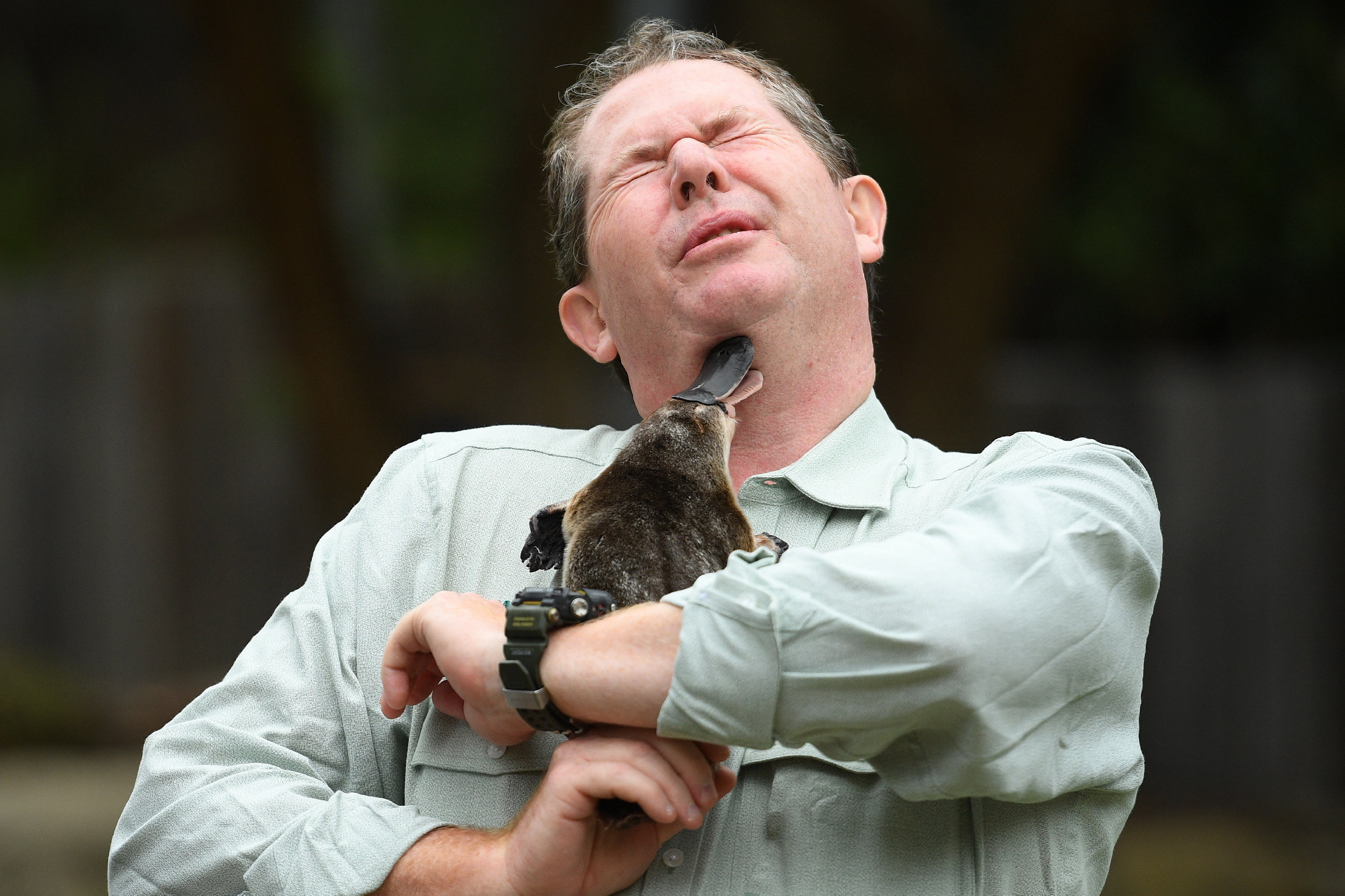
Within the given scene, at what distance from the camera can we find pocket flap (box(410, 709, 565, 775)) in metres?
1.98

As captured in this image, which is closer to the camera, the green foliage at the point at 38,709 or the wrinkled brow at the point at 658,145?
the wrinkled brow at the point at 658,145

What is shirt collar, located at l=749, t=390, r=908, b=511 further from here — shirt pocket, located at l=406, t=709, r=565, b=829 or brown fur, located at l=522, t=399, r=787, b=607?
shirt pocket, located at l=406, t=709, r=565, b=829

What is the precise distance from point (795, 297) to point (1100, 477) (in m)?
0.61

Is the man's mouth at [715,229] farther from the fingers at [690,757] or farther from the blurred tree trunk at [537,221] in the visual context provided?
the blurred tree trunk at [537,221]

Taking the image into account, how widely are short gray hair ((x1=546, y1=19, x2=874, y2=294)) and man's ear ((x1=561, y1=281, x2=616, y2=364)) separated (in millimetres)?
57

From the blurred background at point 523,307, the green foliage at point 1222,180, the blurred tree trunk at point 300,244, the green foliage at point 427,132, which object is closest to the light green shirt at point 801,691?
the blurred background at point 523,307

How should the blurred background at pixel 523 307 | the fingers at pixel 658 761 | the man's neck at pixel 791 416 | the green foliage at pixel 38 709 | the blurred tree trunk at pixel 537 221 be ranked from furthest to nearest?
the green foliage at pixel 38 709 → the blurred tree trunk at pixel 537 221 → the blurred background at pixel 523 307 → the man's neck at pixel 791 416 → the fingers at pixel 658 761

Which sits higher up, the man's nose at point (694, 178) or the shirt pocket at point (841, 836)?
the man's nose at point (694, 178)

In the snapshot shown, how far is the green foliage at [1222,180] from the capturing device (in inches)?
220

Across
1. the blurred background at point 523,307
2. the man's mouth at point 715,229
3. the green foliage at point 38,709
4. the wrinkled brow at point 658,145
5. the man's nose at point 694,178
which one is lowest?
the green foliage at point 38,709

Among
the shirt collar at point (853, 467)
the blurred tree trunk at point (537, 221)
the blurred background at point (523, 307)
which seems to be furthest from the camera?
the blurred tree trunk at point (537, 221)

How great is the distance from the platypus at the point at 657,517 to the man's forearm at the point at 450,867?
0.36 m

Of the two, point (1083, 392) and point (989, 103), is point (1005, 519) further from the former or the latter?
point (1083, 392)

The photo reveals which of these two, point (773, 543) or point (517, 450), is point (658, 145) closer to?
point (517, 450)
